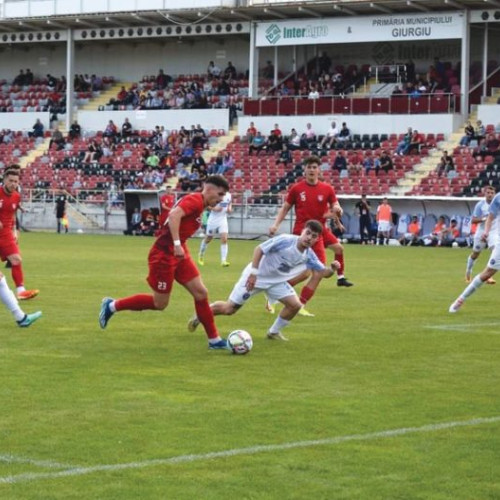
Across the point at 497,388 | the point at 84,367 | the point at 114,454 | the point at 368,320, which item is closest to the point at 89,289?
the point at 368,320

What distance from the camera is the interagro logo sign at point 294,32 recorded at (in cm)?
5481

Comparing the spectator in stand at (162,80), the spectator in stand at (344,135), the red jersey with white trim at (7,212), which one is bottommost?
the red jersey with white trim at (7,212)

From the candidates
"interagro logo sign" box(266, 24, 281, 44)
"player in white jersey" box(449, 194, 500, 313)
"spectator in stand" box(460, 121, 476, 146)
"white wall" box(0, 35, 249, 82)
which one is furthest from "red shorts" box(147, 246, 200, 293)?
"white wall" box(0, 35, 249, 82)

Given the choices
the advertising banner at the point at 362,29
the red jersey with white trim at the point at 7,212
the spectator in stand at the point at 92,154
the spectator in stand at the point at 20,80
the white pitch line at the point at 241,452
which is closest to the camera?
the white pitch line at the point at 241,452

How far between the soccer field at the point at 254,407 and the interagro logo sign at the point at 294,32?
122 ft

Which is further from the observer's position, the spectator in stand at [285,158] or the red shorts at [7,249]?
the spectator in stand at [285,158]

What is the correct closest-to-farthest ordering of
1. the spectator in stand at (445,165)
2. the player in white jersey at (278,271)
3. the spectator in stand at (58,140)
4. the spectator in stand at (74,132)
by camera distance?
the player in white jersey at (278,271) → the spectator in stand at (445,165) → the spectator in stand at (58,140) → the spectator in stand at (74,132)

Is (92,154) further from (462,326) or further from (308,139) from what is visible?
(462,326)

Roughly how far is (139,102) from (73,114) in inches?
163

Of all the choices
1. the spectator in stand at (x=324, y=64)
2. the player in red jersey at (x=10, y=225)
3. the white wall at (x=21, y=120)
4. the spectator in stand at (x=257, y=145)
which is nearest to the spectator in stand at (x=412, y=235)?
the spectator in stand at (x=257, y=145)

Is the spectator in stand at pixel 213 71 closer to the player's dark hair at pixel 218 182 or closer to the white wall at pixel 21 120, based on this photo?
the white wall at pixel 21 120

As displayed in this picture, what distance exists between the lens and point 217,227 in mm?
30391

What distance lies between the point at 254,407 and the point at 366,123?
42916 millimetres

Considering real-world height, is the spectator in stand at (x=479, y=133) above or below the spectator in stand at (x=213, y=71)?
below
